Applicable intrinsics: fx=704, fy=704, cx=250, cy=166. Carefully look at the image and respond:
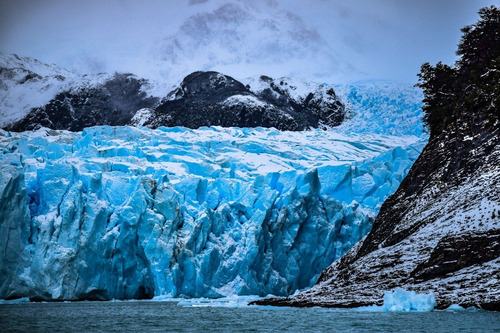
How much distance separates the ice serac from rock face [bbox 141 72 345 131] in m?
21.6

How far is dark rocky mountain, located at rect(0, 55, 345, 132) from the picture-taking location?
82125 millimetres

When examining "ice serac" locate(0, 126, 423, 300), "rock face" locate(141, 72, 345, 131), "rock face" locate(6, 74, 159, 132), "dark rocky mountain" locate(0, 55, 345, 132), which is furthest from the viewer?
"rock face" locate(6, 74, 159, 132)

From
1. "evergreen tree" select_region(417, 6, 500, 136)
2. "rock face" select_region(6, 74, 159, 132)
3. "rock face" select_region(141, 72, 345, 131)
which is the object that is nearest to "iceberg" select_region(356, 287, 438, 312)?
"evergreen tree" select_region(417, 6, 500, 136)

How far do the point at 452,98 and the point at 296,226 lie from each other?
14.4 m

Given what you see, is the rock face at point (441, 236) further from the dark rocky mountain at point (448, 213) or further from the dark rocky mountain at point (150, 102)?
the dark rocky mountain at point (150, 102)

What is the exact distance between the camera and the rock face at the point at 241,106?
8169 centimetres

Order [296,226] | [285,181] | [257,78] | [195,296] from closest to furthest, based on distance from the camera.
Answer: [195,296] → [296,226] → [285,181] → [257,78]

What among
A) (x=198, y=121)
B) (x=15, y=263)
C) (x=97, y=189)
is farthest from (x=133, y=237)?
(x=198, y=121)

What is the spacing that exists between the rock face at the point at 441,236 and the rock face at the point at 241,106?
3719 cm

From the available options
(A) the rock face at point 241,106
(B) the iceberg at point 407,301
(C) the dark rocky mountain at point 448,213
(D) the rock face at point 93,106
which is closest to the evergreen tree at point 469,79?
(C) the dark rocky mountain at point 448,213

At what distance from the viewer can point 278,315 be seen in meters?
32.0

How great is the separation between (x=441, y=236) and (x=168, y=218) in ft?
69.8

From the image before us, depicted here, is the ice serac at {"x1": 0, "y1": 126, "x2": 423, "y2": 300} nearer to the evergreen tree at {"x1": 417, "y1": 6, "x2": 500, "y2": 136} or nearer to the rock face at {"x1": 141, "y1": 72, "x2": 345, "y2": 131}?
the evergreen tree at {"x1": 417, "y1": 6, "x2": 500, "y2": 136}

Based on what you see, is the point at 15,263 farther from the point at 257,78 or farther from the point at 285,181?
the point at 257,78
